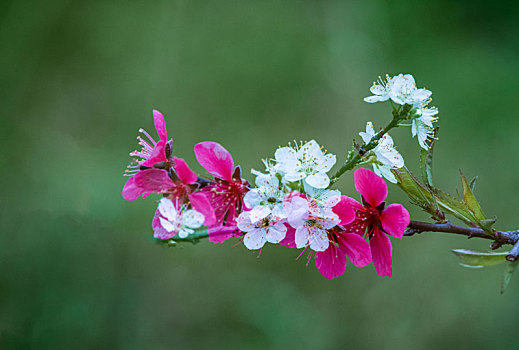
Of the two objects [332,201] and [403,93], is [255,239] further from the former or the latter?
[403,93]

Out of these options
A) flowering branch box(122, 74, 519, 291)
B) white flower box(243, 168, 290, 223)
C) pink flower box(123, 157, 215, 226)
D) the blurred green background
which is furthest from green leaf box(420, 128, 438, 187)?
the blurred green background

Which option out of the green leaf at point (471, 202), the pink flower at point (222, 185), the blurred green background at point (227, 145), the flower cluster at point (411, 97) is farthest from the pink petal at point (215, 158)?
the blurred green background at point (227, 145)

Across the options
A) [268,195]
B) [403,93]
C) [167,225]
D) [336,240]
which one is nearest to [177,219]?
[167,225]

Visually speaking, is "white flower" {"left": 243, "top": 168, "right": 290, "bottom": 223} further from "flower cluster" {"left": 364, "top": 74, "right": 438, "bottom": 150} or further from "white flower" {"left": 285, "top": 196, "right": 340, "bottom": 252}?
"flower cluster" {"left": 364, "top": 74, "right": 438, "bottom": 150}

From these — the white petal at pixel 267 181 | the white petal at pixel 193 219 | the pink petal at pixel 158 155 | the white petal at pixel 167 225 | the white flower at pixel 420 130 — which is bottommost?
the white petal at pixel 167 225

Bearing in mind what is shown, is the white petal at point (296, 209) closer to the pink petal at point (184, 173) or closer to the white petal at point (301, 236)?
the white petal at point (301, 236)

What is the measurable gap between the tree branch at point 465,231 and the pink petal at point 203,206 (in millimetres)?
257

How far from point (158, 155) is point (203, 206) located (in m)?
0.10

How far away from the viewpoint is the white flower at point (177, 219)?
0.57 meters

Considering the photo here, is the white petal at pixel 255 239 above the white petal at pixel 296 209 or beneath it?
beneath

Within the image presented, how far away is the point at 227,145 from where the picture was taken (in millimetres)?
1955

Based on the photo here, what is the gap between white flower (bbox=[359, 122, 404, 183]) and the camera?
1.94 ft

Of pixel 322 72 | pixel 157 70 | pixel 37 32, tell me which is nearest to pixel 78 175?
pixel 157 70

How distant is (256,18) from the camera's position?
7.66 ft
